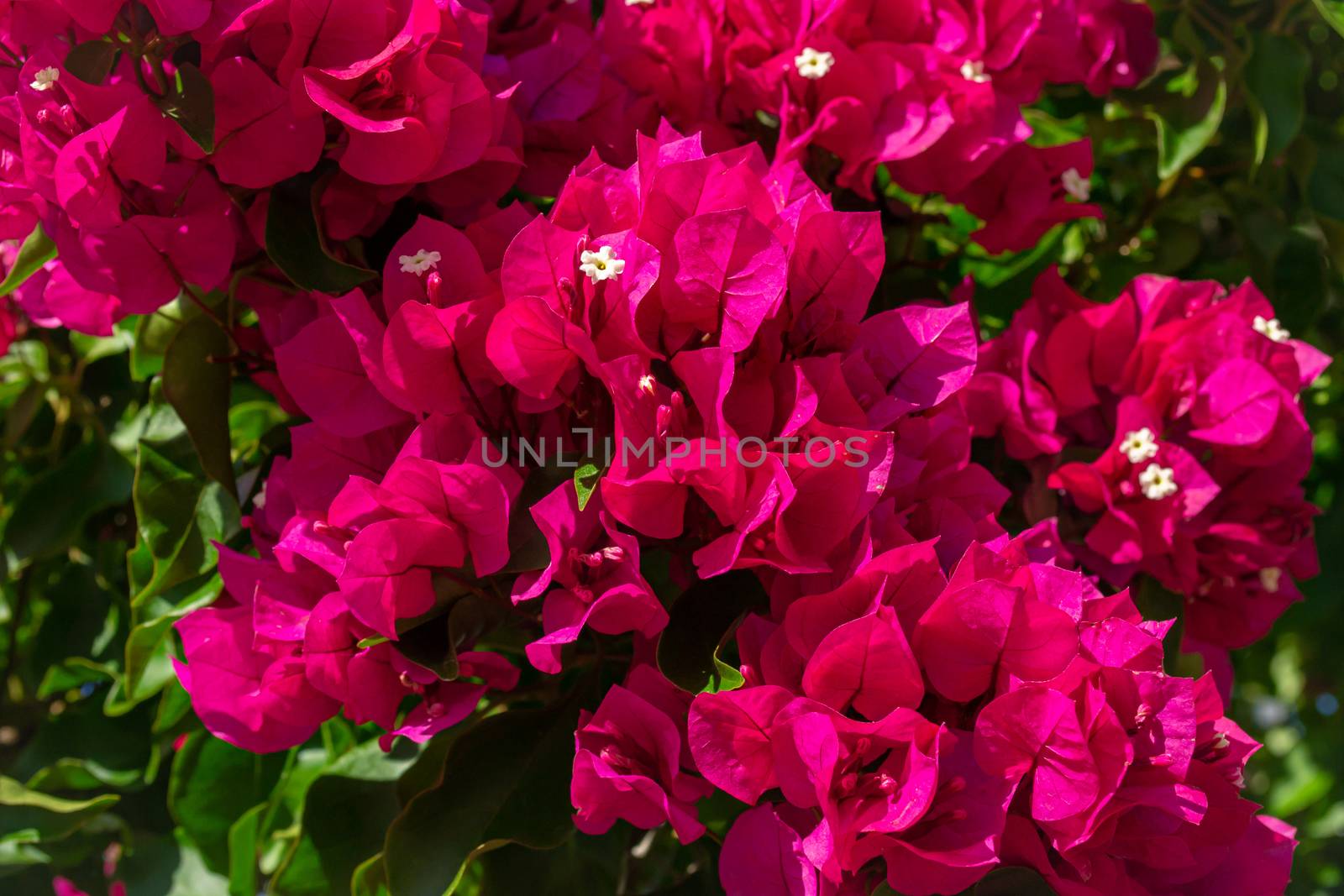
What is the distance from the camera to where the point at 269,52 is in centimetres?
74

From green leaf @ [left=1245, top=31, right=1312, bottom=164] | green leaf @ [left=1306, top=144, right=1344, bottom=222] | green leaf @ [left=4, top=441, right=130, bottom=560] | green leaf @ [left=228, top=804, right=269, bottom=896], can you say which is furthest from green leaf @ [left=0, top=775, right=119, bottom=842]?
green leaf @ [left=1306, top=144, right=1344, bottom=222]

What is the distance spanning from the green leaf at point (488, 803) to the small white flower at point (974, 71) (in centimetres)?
58

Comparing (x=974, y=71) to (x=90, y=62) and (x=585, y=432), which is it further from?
(x=90, y=62)

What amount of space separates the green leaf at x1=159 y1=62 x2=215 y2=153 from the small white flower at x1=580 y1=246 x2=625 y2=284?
0.76 feet

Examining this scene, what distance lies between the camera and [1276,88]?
3.87 ft

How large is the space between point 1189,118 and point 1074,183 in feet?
0.84

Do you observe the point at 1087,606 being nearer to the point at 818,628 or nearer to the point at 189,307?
the point at 818,628

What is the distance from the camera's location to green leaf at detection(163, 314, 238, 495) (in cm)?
86

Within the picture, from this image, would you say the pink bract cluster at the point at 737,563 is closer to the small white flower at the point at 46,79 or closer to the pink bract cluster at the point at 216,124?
the pink bract cluster at the point at 216,124

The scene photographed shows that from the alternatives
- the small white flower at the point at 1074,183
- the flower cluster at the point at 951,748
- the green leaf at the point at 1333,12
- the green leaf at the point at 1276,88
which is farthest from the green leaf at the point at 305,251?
the green leaf at the point at 1333,12

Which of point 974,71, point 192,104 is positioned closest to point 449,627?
point 192,104

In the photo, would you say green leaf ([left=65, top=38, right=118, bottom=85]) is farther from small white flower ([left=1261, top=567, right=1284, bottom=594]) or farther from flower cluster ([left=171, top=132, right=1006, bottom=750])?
small white flower ([left=1261, top=567, right=1284, bottom=594])

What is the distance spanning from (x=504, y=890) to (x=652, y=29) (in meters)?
0.67

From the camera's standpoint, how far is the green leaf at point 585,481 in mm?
657
